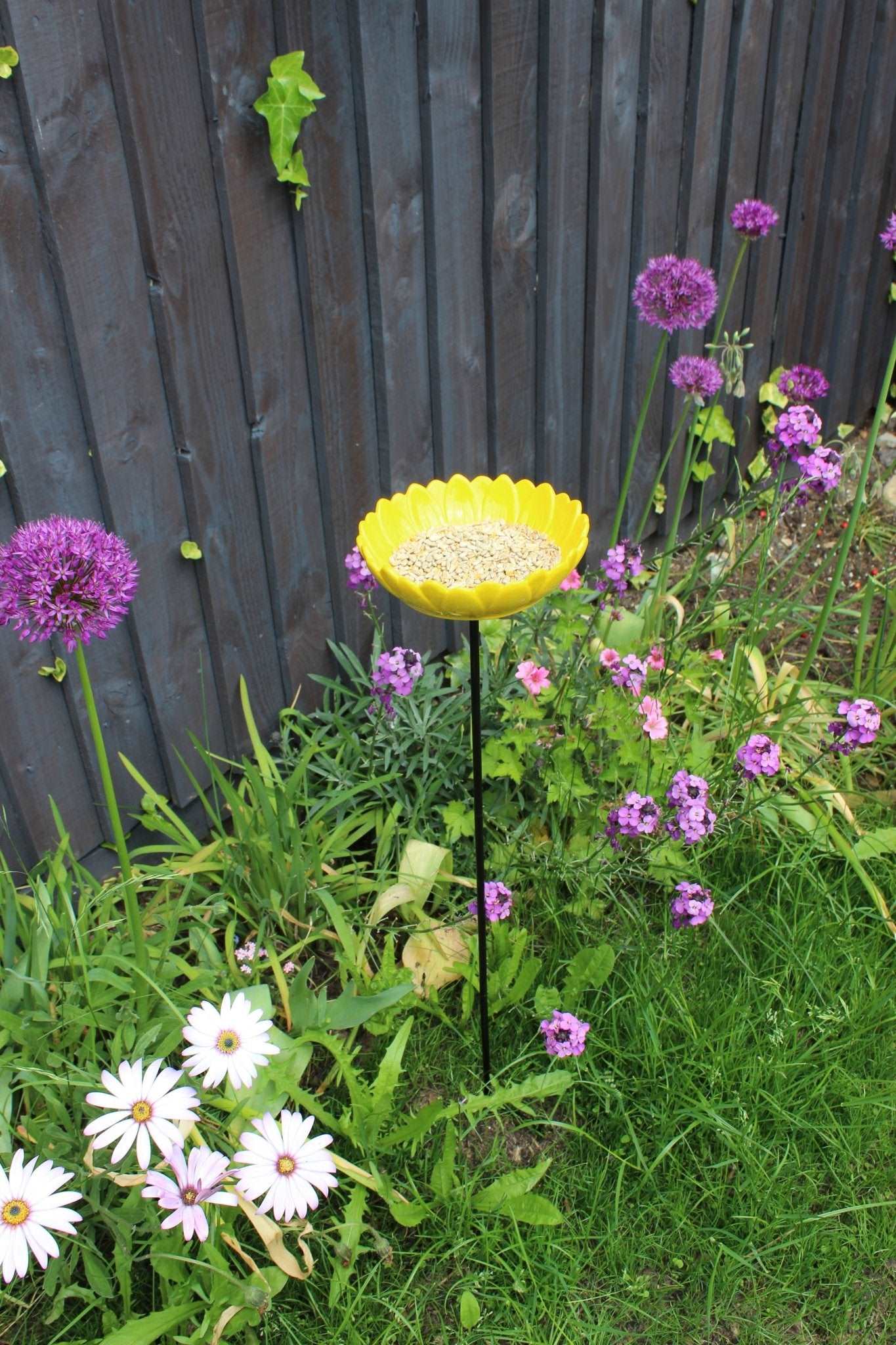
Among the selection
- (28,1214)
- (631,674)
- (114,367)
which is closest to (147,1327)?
(28,1214)

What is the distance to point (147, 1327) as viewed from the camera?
1.62 m

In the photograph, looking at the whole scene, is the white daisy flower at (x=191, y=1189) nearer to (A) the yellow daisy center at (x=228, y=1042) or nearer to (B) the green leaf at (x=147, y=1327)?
(A) the yellow daisy center at (x=228, y=1042)

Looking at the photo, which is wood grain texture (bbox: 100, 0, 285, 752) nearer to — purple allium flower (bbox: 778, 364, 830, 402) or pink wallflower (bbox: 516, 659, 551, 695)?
pink wallflower (bbox: 516, 659, 551, 695)

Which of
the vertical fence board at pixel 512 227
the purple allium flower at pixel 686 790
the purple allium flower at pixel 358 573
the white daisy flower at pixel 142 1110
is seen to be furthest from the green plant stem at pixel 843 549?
the white daisy flower at pixel 142 1110

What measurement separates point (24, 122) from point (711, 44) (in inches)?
87.2

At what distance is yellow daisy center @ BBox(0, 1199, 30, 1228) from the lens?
4.56 feet

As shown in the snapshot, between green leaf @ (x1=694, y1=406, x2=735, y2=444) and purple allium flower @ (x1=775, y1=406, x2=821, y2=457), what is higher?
purple allium flower @ (x1=775, y1=406, x2=821, y2=457)

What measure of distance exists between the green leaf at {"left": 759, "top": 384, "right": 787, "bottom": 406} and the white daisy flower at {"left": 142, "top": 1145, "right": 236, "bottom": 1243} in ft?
11.2

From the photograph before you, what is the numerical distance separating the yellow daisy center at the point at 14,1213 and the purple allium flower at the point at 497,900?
986 mm

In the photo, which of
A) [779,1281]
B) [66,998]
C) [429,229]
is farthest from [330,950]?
[429,229]

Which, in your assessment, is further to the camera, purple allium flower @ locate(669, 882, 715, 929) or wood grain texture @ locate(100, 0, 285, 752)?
purple allium flower @ locate(669, 882, 715, 929)

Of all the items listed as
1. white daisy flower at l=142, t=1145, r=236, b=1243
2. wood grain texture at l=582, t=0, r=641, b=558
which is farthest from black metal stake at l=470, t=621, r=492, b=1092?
wood grain texture at l=582, t=0, r=641, b=558

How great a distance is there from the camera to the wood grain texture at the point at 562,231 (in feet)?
9.04

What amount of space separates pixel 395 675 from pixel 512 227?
3.89ft
